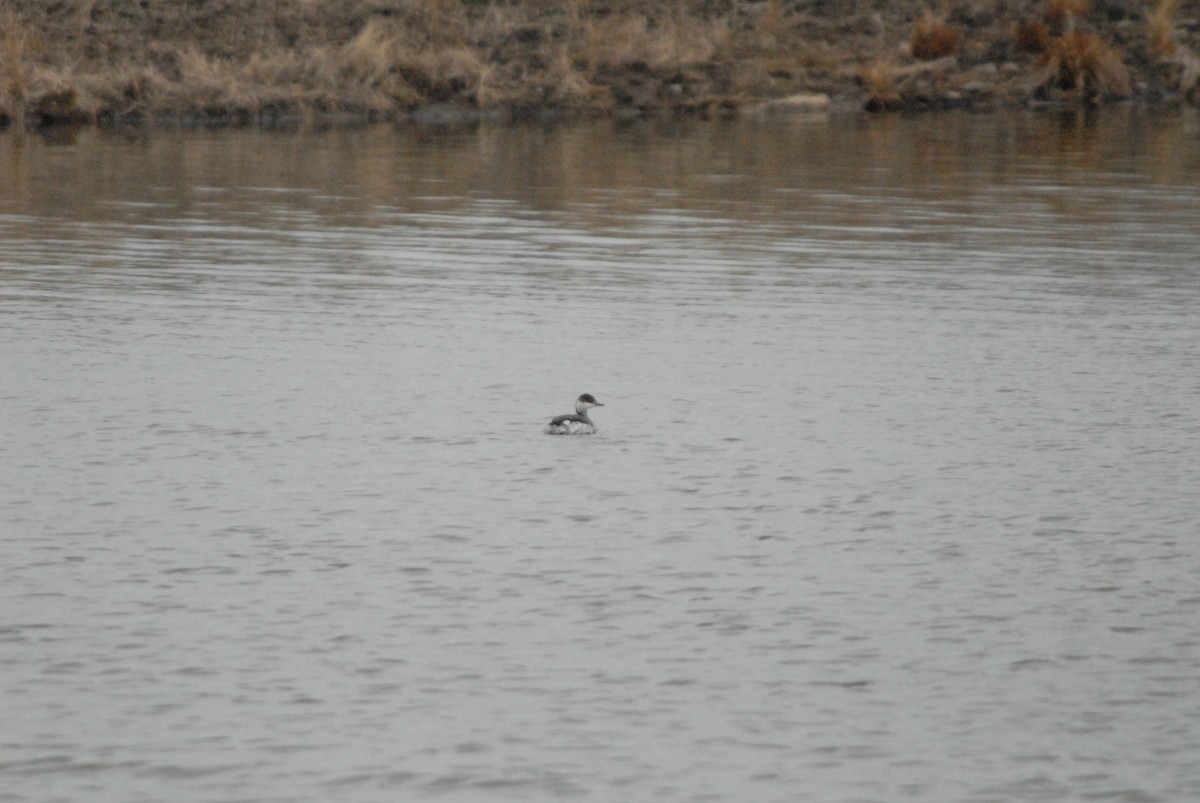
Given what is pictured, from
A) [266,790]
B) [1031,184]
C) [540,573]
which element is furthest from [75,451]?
[1031,184]

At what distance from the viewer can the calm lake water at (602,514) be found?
8.42 m

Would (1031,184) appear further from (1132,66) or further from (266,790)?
(266,790)

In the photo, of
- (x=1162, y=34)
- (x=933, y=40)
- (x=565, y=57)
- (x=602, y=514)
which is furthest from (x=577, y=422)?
(x=1162, y=34)

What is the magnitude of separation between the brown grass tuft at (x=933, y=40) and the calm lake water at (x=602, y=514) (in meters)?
21.2

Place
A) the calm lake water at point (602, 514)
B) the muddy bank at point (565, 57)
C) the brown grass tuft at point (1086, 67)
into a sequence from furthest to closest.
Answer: the brown grass tuft at point (1086, 67)
the muddy bank at point (565, 57)
the calm lake water at point (602, 514)

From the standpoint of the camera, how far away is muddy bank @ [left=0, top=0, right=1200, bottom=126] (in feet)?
136

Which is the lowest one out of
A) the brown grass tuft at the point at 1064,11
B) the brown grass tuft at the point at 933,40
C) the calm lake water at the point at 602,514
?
the calm lake water at the point at 602,514

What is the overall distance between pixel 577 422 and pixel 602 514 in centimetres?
178

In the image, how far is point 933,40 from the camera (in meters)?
46.0

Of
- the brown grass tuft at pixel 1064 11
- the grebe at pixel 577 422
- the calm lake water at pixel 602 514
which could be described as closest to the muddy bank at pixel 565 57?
the brown grass tuft at pixel 1064 11

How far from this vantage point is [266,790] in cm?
792

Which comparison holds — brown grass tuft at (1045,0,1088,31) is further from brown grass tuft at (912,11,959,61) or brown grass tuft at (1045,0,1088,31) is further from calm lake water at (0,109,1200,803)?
calm lake water at (0,109,1200,803)

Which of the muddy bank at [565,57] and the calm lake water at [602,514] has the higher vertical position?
the muddy bank at [565,57]

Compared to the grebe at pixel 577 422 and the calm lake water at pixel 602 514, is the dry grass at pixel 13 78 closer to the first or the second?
the calm lake water at pixel 602 514
